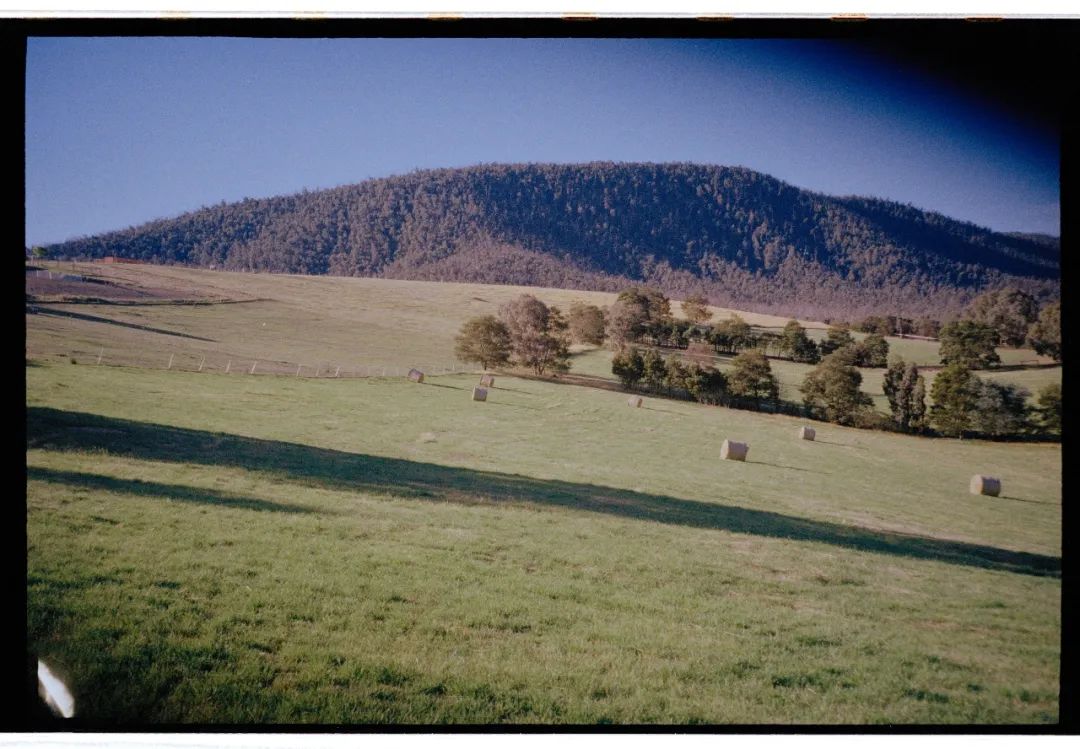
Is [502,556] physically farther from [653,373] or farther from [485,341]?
[653,373]

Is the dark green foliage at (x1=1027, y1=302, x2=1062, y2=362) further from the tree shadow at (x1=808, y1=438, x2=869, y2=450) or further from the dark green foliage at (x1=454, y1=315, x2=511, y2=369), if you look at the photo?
the dark green foliage at (x1=454, y1=315, x2=511, y2=369)

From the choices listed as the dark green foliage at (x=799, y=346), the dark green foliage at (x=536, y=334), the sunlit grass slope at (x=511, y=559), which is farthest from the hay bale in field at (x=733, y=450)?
the dark green foliage at (x=536, y=334)

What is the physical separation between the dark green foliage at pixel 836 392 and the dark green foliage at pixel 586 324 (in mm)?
1910

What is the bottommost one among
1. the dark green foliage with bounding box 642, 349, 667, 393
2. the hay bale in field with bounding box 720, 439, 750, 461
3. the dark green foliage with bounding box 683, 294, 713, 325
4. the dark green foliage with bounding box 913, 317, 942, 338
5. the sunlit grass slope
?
the sunlit grass slope

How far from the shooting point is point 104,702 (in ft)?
9.77

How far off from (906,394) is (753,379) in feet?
4.10

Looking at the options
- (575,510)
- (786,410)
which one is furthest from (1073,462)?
(575,510)

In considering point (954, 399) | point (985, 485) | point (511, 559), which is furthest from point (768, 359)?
point (511, 559)

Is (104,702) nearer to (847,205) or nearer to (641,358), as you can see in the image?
(641,358)

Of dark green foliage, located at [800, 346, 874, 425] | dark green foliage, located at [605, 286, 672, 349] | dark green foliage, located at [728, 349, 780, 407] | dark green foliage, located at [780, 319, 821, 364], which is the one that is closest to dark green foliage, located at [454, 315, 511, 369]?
dark green foliage, located at [605, 286, 672, 349]

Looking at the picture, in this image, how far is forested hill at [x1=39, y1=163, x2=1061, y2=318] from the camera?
14.2ft

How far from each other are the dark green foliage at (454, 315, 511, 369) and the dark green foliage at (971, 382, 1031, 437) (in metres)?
4.00

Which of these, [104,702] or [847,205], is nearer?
[104,702]

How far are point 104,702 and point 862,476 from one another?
5.85m
